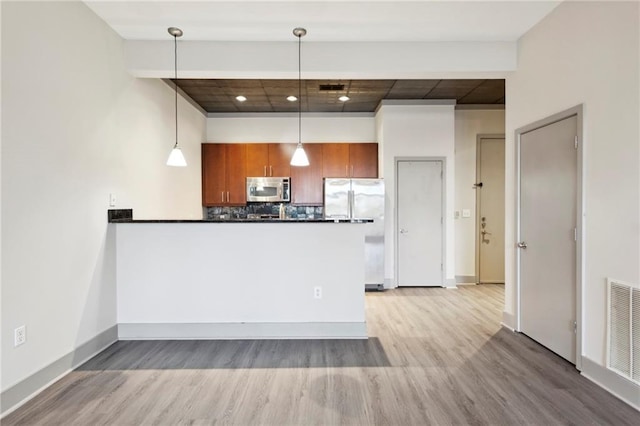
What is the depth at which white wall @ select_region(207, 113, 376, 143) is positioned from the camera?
5.97m

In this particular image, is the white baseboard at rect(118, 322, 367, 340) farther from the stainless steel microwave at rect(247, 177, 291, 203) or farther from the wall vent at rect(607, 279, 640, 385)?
the stainless steel microwave at rect(247, 177, 291, 203)

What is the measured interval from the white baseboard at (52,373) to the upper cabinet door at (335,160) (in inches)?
148

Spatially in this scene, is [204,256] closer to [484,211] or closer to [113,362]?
[113,362]

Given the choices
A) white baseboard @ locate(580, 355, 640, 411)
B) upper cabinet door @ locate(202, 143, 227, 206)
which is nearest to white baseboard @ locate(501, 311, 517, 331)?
white baseboard @ locate(580, 355, 640, 411)

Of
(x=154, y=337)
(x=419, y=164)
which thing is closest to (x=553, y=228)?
(x=419, y=164)

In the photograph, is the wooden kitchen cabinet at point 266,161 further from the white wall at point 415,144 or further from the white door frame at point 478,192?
the white door frame at point 478,192

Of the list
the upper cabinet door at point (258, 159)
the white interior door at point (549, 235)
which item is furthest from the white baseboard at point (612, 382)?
the upper cabinet door at point (258, 159)

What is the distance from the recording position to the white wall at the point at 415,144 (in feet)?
17.3

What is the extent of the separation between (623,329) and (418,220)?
323cm

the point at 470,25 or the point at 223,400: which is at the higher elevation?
the point at 470,25

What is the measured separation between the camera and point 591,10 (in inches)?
96.5

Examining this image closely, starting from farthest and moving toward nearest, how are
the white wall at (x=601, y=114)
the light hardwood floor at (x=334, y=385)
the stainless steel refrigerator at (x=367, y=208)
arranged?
the stainless steel refrigerator at (x=367, y=208) → the white wall at (x=601, y=114) → the light hardwood floor at (x=334, y=385)

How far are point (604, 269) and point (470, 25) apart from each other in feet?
7.54

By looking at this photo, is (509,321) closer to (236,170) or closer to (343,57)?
(343,57)
